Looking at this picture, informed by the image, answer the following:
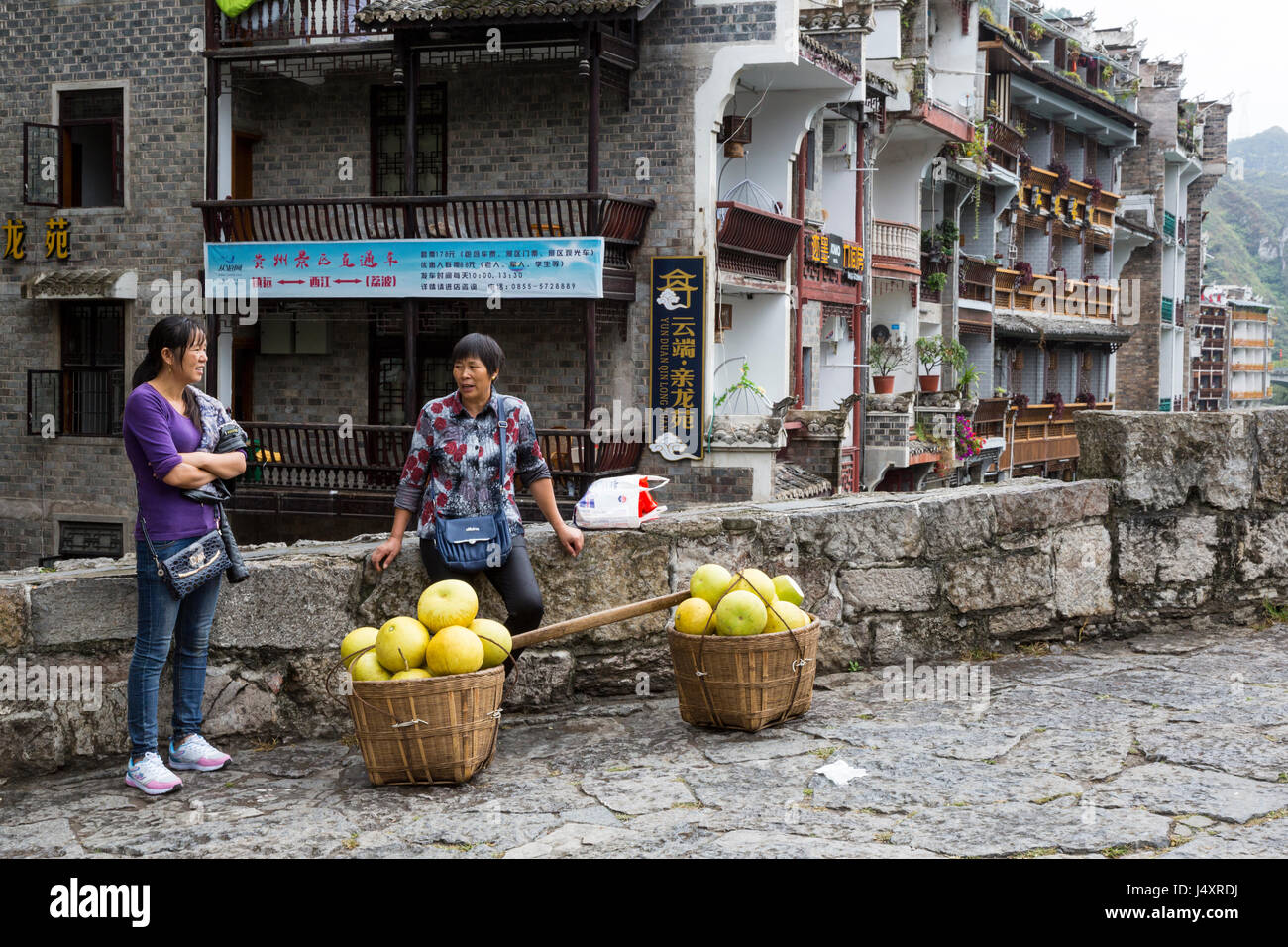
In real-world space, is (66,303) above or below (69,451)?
above

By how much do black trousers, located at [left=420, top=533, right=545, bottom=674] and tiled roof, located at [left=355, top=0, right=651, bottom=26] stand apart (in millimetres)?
12911

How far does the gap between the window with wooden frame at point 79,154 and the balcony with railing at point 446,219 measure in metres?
2.79

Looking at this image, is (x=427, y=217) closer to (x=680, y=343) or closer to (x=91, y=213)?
(x=680, y=343)

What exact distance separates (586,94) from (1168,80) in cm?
3116

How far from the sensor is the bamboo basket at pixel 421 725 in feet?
15.0

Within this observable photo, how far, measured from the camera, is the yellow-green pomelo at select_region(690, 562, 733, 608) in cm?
533

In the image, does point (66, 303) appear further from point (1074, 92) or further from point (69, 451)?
point (1074, 92)

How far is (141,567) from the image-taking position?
15.8 ft

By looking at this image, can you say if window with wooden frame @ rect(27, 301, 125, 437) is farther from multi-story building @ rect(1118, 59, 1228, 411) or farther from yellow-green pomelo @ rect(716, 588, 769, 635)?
multi-story building @ rect(1118, 59, 1228, 411)

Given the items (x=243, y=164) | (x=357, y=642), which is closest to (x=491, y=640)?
(x=357, y=642)

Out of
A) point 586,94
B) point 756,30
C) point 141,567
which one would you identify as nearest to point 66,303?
point 586,94

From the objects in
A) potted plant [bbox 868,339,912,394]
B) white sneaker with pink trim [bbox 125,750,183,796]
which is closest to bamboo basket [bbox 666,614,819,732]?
white sneaker with pink trim [bbox 125,750,183,796]

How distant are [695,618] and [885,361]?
23.4 m

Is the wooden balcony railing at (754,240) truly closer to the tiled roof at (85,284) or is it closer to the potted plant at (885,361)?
the potted plant at (885,361)
